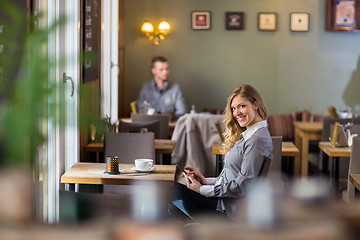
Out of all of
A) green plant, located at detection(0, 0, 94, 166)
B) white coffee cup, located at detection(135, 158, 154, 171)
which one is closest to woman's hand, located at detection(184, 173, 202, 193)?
white coffee cup, located at detection(135, 158, 154, 171)

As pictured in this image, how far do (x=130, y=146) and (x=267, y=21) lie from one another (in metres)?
4.94

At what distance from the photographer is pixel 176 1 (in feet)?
30.8

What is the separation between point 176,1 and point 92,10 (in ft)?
10.9

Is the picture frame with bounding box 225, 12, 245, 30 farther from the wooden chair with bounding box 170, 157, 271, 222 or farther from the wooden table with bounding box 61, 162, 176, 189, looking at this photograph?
the wooden chair with bounding box 170, 157, 271, 222

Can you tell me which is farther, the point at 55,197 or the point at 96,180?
the point at 55,197

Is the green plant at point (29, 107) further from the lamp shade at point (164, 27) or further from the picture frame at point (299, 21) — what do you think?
the picture frame at point (299, 21)

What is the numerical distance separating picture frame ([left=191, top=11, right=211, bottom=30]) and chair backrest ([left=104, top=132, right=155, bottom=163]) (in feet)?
15.1

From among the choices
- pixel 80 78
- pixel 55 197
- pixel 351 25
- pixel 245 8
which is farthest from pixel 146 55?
pixel 55 197

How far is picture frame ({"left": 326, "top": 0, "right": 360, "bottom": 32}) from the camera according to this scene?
366 inches

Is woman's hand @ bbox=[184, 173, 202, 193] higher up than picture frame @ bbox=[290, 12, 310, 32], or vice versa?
picture frame @ bbox=[290, 12, 310, 32]

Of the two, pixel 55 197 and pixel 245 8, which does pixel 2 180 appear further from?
pixel 245 8

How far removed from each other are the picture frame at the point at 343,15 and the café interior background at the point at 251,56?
0.35ft

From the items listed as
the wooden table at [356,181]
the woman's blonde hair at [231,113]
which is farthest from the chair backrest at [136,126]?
the wooden table at [356,181]

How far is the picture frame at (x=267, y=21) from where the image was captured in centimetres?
937
